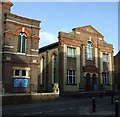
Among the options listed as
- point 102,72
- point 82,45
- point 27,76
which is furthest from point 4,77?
point 102,72

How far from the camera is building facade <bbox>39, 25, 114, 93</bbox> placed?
35.9 metres

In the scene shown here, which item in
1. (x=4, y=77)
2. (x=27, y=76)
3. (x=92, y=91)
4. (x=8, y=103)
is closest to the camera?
(x=8, y=103)

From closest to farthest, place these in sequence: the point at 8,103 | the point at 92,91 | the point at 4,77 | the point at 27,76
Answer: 1. the point at 8,103
2. the point at 4,77
3. the point at 27,76
4. the point at 92,91

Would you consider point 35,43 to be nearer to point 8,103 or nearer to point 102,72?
point 8,103

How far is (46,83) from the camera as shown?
38.8m

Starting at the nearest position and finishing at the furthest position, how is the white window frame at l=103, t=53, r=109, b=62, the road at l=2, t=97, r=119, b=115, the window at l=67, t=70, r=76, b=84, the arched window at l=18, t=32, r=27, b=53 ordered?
1. the road at l=2, t=97, r=119, b=115
2. the arched window at l=18, t=32, r=27, b=53
3. the window at l=67, t=70, r=76, b=84
4. the white window frame at l=103, t=53, r=109, b=62

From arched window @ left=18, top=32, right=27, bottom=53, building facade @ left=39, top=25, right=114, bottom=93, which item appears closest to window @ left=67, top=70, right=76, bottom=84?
building facade @ left=39, top=25, right=114, bottom=93

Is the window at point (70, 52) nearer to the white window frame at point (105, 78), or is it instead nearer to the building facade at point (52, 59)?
the building facade at point (52, 59)

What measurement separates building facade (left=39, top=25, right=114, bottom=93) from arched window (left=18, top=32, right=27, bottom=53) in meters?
7.08

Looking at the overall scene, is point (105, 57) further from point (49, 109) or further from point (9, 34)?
point (49, 109)

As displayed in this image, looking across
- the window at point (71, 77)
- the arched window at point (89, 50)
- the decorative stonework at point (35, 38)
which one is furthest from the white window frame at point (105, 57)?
the decorative stonework at point (35, 38)

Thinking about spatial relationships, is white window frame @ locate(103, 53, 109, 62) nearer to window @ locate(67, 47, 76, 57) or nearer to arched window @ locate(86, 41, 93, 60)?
arched window @ locate(86, 41, 93, 60)

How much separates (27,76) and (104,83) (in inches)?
695

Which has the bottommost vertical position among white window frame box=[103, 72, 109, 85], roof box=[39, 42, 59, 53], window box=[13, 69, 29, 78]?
white window frame box=[103, 72, 109, 85]
